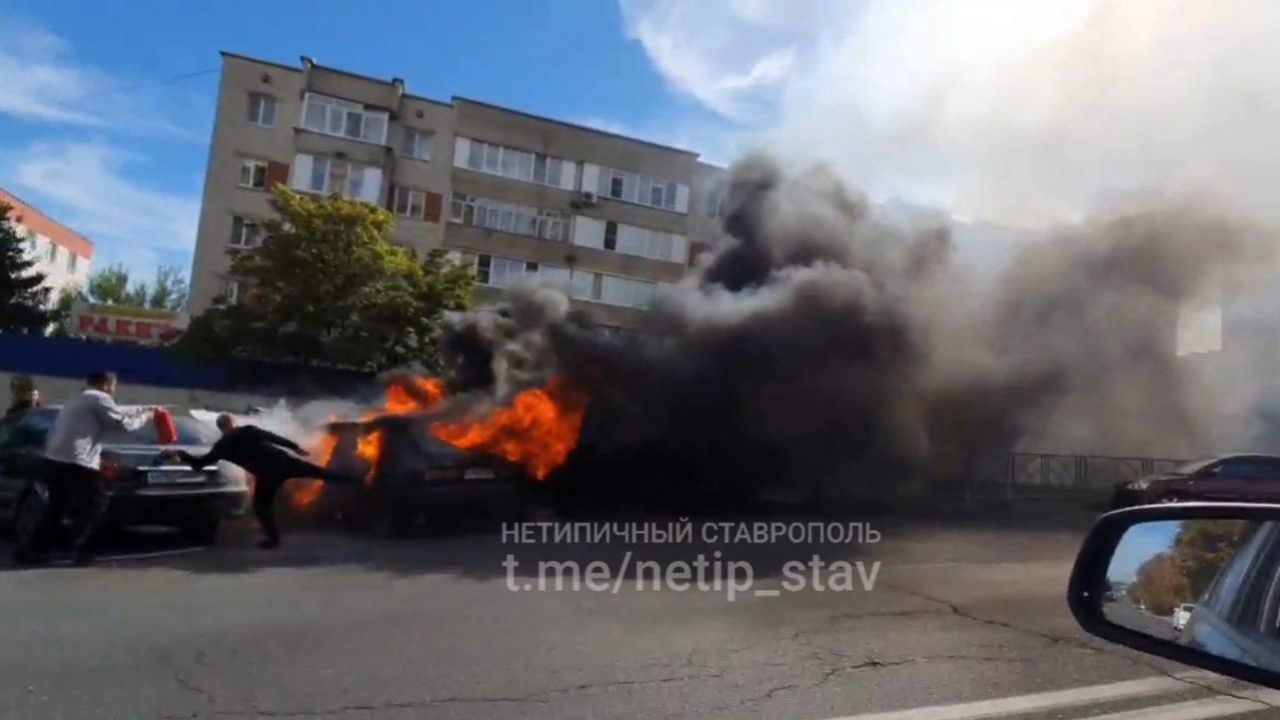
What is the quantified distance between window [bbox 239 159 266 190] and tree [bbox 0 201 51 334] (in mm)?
6901

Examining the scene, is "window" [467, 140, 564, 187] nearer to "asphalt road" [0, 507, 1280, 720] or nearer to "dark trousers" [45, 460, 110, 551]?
"asphalt road" [0, 507, 1280, 720]

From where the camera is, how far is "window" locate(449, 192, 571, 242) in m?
35.2

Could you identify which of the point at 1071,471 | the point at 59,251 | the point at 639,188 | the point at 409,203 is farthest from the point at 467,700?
the point at 59,251

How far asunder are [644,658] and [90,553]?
5.66m

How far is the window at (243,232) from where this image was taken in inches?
1286

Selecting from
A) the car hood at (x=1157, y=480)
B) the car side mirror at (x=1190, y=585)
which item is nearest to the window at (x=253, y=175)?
the car hood at (x=1157, y=480)

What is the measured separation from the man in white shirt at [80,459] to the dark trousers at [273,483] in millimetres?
1589

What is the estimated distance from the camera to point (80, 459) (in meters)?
7.78

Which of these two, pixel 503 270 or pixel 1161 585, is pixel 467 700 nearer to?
pixel 1161 585

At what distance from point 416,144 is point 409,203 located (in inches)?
88.3

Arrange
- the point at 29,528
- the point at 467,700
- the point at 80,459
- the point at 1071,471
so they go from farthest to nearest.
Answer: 1. the point at 1071,471
2. the point at 29,528
3. the point at 80,459
4. the point at 467,700

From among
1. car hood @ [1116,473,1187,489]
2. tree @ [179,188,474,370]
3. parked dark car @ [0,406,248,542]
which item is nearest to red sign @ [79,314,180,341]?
tree @ [179,188,474,370]

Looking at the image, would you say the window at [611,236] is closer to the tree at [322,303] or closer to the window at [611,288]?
the window at [611,288]

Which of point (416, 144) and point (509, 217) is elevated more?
point (416, 144)
